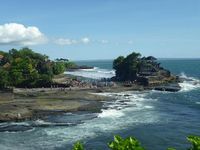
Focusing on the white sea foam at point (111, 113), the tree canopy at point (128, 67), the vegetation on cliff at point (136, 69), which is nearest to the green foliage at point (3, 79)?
the white sea foam at point (111, 113)

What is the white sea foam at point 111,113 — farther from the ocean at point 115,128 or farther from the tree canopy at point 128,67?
the tree canopy at point 128,67

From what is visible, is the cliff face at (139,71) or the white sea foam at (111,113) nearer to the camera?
the white sea foam at (111,113)

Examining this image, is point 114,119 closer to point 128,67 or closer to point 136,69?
point 136,69

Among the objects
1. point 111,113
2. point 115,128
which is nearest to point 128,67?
point 111,113

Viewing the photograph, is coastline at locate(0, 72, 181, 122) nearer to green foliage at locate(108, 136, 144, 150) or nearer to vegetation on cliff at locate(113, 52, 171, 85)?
vegetation on cliff at locate(113, 52, 171, 85)

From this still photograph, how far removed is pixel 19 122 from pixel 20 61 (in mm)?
76138

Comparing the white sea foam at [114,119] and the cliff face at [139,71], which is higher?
the cliff face at [139,71]

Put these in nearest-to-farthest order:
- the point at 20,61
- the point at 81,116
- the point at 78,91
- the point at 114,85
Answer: the point at 81,116
the point at 78,91
the point at 114,85
the point at 20,61

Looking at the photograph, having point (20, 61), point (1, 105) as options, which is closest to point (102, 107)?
point (1, 105)

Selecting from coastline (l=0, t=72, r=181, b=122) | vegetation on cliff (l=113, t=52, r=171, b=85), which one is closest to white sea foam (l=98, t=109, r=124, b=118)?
coastline (l=0, t=72, r=181, b=122)

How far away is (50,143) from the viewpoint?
6244 centimetres

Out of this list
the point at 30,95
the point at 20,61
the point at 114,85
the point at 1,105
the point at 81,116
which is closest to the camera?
the point at 81,116

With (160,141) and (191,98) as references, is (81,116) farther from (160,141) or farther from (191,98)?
(191,98)

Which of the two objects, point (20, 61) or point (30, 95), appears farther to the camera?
point (20, 61)
